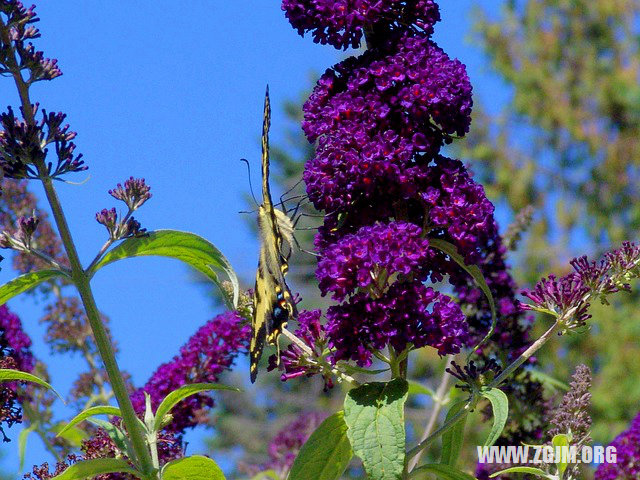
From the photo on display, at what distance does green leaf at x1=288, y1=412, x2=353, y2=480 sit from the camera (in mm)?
2490

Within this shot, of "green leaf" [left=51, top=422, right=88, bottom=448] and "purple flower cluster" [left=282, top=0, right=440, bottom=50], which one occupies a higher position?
"purple flower cluster" [left=282, top=0, right=440, bottom=50]

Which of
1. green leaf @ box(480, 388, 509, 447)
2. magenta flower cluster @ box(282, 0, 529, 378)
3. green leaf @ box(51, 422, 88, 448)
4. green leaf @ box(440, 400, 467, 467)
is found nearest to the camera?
green leaf @ box(480, 388, 509, 447)

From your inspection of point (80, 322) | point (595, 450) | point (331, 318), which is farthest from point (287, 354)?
point (80, 322)

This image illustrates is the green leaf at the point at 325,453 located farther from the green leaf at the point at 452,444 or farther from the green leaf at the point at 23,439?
the green leaf at the point at 23,439

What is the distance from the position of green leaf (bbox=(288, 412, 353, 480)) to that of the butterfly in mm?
242

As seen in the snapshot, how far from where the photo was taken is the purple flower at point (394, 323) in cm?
246

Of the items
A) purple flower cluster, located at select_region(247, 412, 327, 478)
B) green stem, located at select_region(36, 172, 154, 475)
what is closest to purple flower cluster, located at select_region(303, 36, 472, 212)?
green stem, located at select_region(36, 172, 154, 475)

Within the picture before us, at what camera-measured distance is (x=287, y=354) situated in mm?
2588

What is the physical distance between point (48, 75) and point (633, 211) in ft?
87.5

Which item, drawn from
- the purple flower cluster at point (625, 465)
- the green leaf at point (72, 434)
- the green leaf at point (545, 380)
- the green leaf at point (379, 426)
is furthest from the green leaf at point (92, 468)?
the green leaf at point (545, 380)

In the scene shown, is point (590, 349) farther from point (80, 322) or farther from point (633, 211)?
point (80, 322)

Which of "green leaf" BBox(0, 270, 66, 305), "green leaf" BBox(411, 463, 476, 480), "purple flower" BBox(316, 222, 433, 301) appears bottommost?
"green leaf" BBox(411, 463, 476, 480)

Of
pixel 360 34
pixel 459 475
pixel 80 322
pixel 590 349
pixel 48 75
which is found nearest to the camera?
pixel 459 475

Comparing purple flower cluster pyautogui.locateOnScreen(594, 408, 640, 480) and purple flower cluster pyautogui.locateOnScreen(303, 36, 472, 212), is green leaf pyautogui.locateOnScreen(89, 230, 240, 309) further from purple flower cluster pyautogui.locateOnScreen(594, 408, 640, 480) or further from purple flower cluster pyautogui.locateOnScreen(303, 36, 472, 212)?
purple flower cluster pyautogui.locateOnScreen(594, 408, 640, 480)
